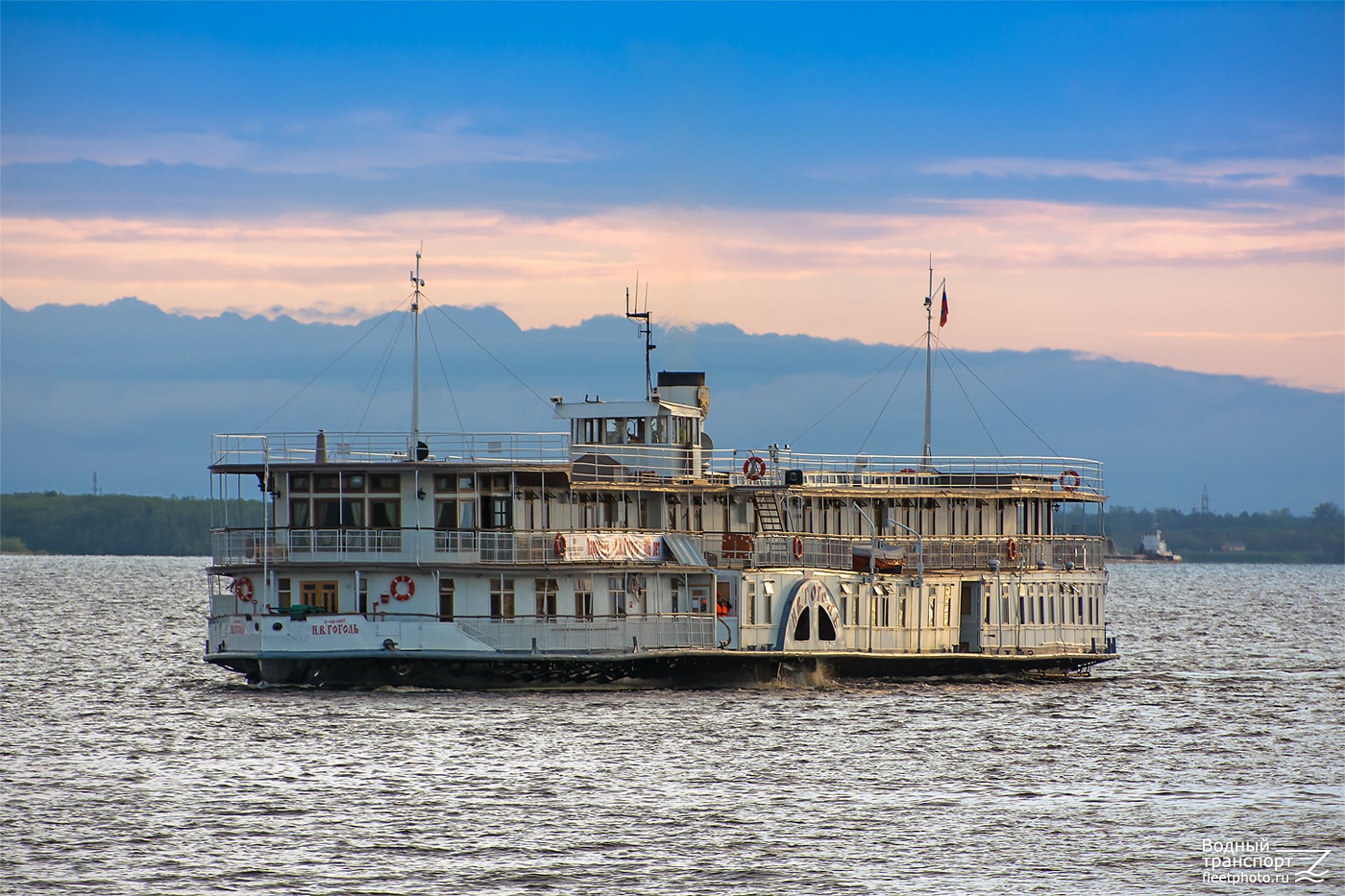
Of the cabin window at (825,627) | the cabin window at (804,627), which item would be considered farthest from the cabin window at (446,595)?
the cabin window at (825,627)

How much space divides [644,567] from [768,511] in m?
5.85

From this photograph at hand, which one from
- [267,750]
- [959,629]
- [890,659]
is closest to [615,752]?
[267,750]

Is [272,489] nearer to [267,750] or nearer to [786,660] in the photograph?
[267,750]

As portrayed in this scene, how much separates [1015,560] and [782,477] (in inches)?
366

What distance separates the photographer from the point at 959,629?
210 feet

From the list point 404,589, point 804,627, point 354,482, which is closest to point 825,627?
point 804,627

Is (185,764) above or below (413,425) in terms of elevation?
below

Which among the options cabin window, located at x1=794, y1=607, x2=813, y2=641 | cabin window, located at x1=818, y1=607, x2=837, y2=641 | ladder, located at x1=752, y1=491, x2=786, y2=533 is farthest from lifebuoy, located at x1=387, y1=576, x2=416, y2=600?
cabin window, located at x1=818, y1=607, x2=837, y2=641

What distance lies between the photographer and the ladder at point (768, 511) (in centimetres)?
5912

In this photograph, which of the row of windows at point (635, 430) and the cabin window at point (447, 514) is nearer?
the cabin window at point (447, 514)

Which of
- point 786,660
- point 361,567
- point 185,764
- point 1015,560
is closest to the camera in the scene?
point 185,764

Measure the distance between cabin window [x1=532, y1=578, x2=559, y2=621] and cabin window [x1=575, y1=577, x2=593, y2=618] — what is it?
660 mm

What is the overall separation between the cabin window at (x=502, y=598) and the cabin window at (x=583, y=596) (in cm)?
198

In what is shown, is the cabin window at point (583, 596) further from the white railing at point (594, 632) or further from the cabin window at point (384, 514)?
the cabin window at point (384, 514)
